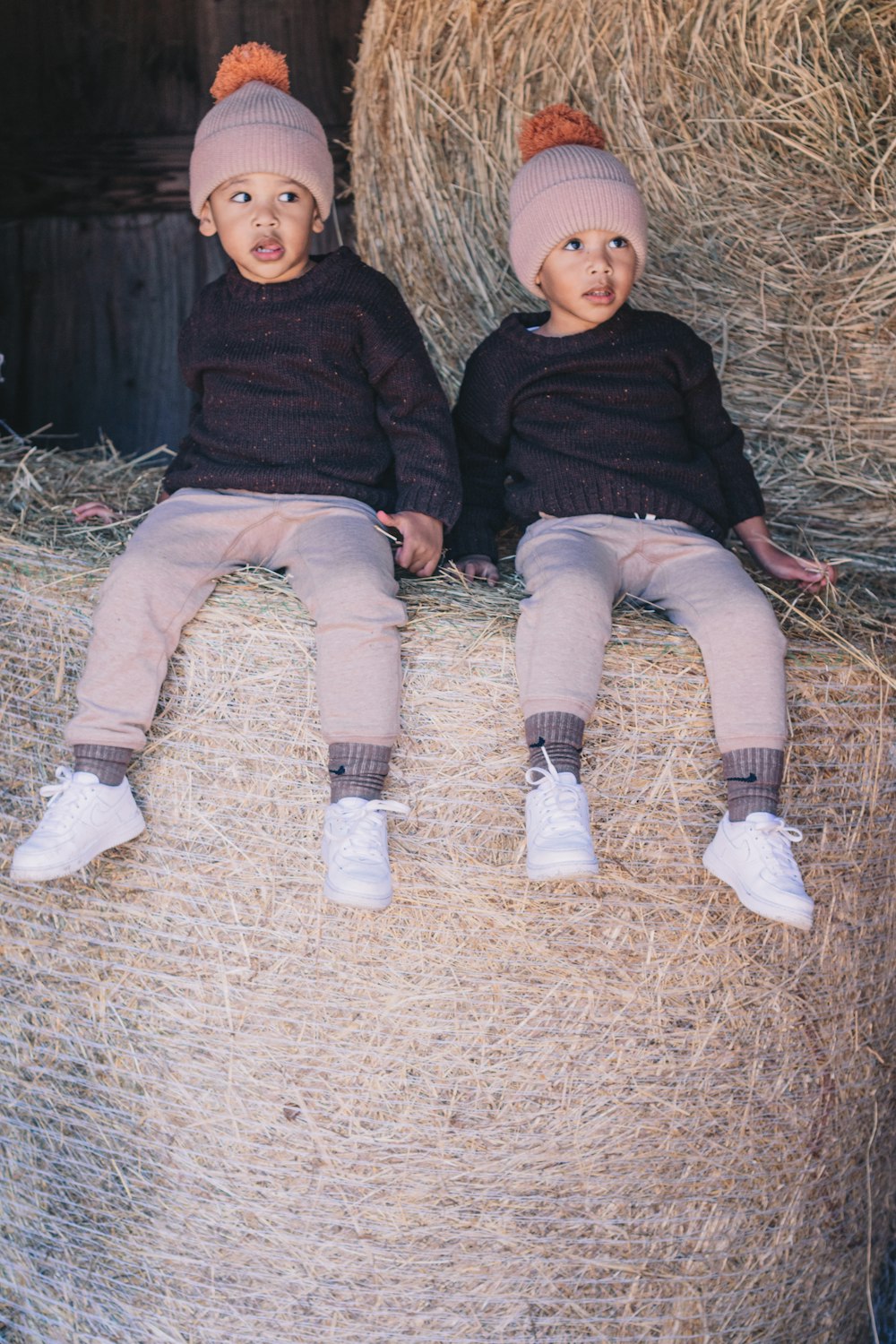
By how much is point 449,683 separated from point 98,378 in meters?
1.95

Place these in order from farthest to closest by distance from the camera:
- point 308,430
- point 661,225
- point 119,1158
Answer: point 661,225 < point 308,430 < point 119,1158

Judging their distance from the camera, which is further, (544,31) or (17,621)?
(544,31)

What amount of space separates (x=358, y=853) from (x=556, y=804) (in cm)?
24

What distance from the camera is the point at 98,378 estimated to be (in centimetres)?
332

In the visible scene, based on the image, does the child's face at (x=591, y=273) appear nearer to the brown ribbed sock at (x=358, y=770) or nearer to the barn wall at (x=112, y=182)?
the brown ribbed sock at (x=358, y=770)

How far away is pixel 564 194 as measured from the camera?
2.11 meters

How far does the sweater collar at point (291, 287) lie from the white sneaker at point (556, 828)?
864 millimetres

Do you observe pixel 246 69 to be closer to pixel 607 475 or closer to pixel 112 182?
pixel 607 475

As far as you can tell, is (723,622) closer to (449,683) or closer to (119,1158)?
(449,683)

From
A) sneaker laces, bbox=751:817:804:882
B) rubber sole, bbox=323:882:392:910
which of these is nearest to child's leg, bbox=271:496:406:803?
rubber sole, bbox=323:882:392:910

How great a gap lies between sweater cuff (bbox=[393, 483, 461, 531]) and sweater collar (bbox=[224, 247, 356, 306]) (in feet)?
1.12

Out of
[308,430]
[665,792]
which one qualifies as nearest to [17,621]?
[308,430]

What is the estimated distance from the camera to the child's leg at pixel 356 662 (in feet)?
5.44

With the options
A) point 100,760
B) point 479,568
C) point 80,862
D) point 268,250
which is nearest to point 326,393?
point 268,250
